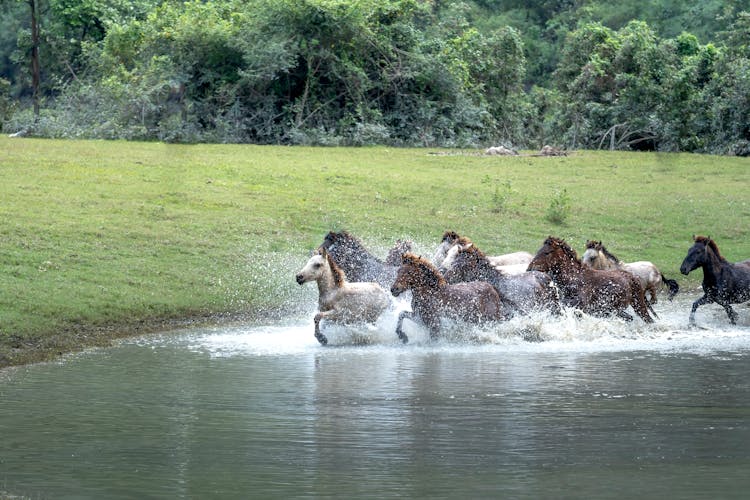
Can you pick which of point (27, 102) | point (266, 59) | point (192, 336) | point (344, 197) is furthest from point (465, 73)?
point (192, 336)

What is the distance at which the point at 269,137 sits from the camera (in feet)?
109

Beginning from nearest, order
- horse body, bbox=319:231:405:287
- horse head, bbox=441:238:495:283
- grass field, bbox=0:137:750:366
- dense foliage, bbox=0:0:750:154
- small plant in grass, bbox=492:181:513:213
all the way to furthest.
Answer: horse head, bbox=441:238:495:283 < horse body, bbox=319:231:405:287 < grass field, bbox=0:137:750:366 < small plant in grass, bbox=492:181:513:213 < dense foliage, bbox=0:0:750:154

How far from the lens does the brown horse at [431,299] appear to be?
43.4ft

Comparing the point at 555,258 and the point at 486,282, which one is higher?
the point at 555,258

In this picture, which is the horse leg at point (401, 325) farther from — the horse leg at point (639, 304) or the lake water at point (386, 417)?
the horse leg at point (639, 304)

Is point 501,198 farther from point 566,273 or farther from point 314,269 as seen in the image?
point 314,269

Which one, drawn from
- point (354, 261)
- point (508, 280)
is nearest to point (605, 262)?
point (508, 280)

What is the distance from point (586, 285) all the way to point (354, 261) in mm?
2900

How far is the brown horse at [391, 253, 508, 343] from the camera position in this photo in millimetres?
13234

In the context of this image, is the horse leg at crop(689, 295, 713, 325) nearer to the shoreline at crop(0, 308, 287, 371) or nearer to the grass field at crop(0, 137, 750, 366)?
the grass field at crop(0, 137, 750, 366)

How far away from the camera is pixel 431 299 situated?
13273mm

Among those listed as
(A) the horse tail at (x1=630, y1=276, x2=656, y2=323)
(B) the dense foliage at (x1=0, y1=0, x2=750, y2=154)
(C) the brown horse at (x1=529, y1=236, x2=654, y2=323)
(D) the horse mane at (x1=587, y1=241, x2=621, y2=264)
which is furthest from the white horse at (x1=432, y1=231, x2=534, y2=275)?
(B) the dense foliage at (x1=0, y1=0, x2=750, y2=154)

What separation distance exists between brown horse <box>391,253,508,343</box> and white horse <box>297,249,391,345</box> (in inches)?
15.6

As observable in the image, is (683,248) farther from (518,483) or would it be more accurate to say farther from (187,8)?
(187,8)
